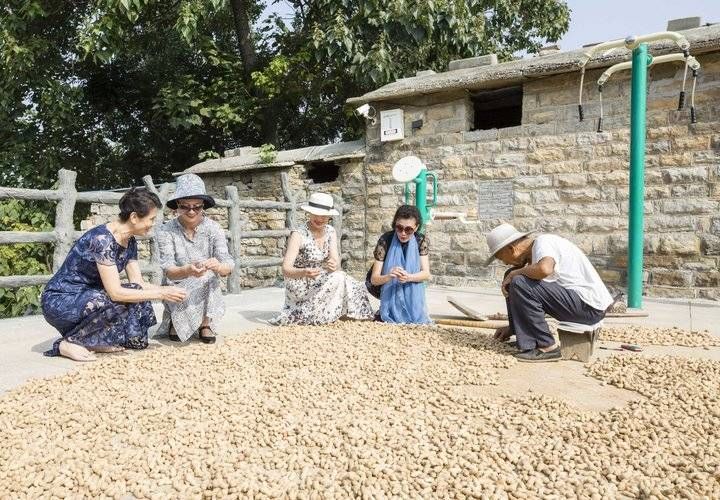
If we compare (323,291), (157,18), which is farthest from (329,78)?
(323,291)

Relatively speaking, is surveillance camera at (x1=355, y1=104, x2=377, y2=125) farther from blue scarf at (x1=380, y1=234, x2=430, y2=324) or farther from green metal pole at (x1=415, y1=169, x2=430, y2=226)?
blue scarf at (x1=380, y1=234, x2=430, y2=324)

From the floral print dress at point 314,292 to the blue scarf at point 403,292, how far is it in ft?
1.04

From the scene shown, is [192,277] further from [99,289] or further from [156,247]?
[156,247]

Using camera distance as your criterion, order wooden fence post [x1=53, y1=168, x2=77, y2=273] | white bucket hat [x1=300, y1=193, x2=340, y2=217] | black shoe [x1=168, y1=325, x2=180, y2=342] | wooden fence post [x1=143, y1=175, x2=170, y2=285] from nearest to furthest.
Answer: black shoe [x1=168, y1=325, x2=180, y2=342] < white bucket hat [x1=300, y1=193, x2=340, y2=217] < wooden fence post [x1=53, y1=168, x2=77, y2=273] < wooden fence post [x1=143, y1=175, x2=170, y2=285]

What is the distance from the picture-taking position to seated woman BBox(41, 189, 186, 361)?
321cm

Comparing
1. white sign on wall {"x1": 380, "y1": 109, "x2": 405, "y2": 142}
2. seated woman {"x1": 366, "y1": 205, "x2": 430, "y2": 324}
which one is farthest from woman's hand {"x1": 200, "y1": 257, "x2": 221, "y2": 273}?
white sign on wall {"x1": 380, "y1": 109, "x2": 405, "y2": 142}

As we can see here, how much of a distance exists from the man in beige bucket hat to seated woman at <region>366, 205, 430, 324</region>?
3.70ft

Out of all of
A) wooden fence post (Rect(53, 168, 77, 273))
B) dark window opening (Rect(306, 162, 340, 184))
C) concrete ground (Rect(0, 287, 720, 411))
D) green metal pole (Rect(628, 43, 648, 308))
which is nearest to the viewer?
concrete ground (Rect(0, 287, 720, 411))

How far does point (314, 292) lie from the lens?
4.46 m

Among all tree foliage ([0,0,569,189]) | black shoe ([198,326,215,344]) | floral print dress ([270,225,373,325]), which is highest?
tree foliage ([0,0,569,189])

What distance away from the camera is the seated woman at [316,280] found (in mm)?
4387

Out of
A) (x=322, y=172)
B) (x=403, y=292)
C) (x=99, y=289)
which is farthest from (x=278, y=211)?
(x=99, y=289)

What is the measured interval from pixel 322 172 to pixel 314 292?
211 inches

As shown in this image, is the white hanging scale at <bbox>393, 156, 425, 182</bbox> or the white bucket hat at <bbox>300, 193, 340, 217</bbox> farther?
the white hanging scale at <bbox>393, 156, 425, 182</bbox>
